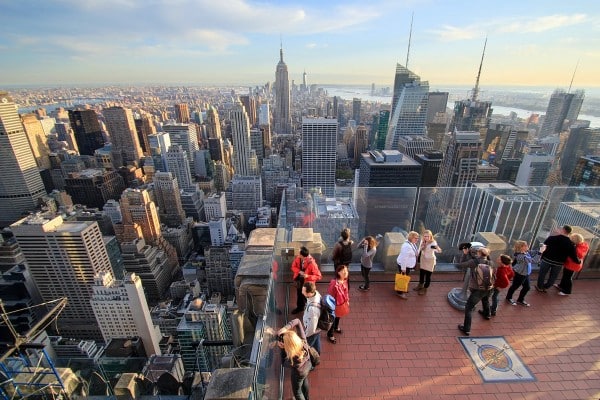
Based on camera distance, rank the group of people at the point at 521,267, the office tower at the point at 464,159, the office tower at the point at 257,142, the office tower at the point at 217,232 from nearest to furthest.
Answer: the group of people at the point at 521,267, the office tower at the point at 217,232, the office tower at the point at 464,159, the office tower at the point at 257,142

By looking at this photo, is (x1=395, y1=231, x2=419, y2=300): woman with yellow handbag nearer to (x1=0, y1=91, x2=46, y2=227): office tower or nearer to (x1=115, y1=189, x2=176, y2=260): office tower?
(x1=115, y1=189, x2=176, y2=260): office tower

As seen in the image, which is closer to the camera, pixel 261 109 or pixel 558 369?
pixel 558 369

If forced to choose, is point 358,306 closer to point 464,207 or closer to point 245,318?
point 245,318

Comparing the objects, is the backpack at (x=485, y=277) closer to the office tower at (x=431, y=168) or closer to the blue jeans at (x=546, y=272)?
the blue jeans at (x=546, y=272)

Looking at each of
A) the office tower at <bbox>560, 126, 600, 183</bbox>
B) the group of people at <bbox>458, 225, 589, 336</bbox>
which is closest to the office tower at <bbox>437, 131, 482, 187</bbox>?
the office tower at <bbox>560, 126, 600, 183</bbox>

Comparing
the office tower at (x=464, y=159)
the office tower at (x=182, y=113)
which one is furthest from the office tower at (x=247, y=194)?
the office tower at (x=182, y=113)

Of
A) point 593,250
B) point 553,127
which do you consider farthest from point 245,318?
point 553,127
